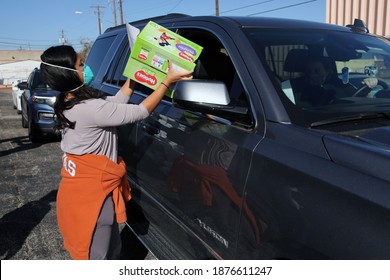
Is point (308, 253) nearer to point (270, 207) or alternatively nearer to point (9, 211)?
point (270, 207)

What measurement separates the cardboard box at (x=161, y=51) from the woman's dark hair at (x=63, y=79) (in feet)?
1.17

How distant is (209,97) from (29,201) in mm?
3551

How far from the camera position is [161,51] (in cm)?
225

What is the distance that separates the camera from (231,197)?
1918mm

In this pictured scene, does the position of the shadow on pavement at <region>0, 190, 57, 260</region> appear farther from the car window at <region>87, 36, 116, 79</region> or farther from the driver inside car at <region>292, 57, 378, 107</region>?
the driver inside car at <region>292, 57, 378, 107</region>

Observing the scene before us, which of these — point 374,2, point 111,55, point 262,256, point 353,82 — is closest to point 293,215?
point 262,256

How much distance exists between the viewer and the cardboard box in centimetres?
224

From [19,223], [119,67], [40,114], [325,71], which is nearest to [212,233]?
[325,71]

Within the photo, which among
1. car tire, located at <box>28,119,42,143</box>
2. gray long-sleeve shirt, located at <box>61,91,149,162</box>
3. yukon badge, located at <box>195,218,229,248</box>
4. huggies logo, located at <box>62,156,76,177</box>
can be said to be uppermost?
gray long-sleeve shirt, located at <box>61,91,149,162</box>

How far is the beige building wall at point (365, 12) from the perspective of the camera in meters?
19.9

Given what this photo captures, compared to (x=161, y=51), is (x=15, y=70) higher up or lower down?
lower down

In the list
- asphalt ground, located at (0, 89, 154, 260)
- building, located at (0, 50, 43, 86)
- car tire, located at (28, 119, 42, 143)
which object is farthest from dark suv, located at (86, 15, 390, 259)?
building, located at (0, 50, 43, 86)

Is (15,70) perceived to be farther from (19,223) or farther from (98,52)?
(19,223)

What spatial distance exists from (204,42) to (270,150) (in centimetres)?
150
